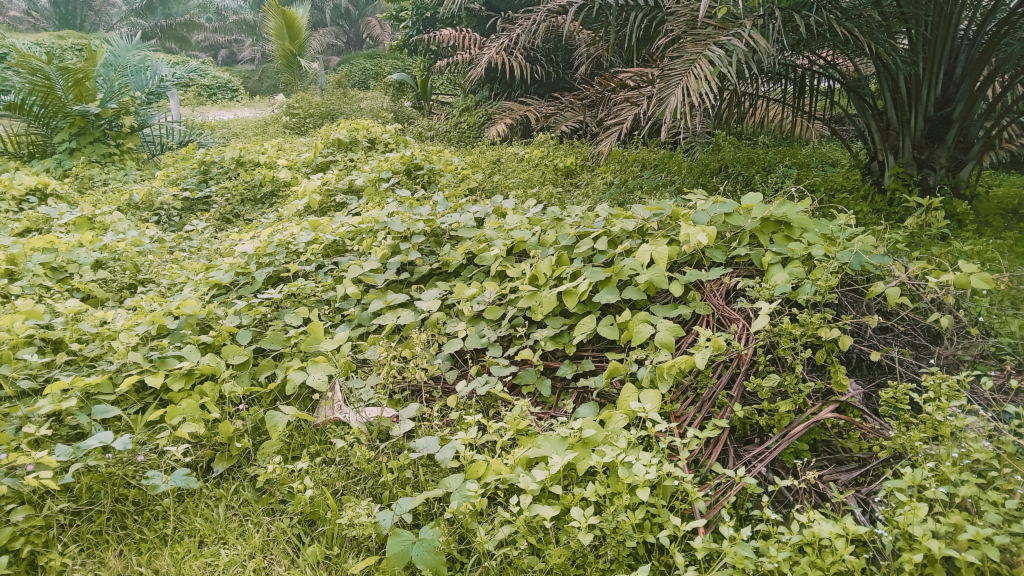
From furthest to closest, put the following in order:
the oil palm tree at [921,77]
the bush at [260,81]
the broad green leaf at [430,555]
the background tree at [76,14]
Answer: the background tree at [76,14] < the bush at [260,81] < the oil palm tree at [921,77] < the broad green leaf at [430,555]

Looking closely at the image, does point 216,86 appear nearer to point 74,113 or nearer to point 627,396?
point 74,113

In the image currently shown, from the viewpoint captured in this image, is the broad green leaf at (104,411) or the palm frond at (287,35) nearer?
the broad green leaf at (104,411)

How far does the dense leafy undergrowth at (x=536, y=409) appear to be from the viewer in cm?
147

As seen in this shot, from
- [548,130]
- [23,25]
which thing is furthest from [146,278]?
[23,25]

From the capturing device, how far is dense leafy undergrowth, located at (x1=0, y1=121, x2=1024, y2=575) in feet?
4.82

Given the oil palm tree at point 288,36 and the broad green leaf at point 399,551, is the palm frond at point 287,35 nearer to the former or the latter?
the oil palm tree at point 288,36

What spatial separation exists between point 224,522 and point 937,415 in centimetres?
205

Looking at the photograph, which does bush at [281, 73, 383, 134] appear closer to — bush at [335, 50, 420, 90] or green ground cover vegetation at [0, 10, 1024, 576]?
bush at [335, 50, 420, 90]

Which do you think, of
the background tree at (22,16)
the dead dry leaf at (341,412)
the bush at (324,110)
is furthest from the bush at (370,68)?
the dead dry leaf at (341,412)

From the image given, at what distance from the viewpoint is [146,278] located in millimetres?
2982

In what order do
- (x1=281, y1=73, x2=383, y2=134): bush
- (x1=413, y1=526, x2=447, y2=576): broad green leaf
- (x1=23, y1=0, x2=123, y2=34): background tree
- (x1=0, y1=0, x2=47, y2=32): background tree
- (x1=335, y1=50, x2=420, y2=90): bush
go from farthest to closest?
(x1=23, y1=0, x2=123, y2=34): background tree → (x1=0, y1=0, x2=47, y2=32): background tree → (x1=335, y1=50, x2=420, y2=90): bush → (x1=281, y1=73, x2=383, y2=134): bush → (x1=413, y1=526, x2=447, y2=576): broad green leaf

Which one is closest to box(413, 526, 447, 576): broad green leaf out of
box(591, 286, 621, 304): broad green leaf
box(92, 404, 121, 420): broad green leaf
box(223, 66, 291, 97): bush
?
box(591, 286, 621, 304): broad green leaf

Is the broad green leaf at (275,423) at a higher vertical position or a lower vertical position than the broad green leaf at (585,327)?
lower

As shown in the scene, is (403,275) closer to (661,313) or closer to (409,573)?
(661,313)
